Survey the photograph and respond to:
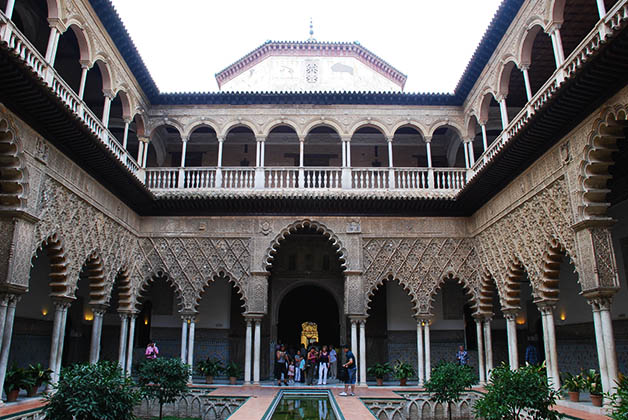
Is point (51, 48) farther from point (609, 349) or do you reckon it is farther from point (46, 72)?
point (609, 349)

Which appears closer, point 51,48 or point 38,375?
point 51,48

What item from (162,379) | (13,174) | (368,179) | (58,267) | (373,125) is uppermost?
(373,125)

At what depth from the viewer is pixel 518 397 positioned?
626cm

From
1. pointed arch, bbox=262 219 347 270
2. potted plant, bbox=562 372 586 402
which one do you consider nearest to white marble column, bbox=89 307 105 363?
pointed arch, bbox=262 219 347 270

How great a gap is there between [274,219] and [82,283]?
622 cm

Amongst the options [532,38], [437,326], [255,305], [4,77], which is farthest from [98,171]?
[437,326]

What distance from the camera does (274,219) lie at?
1319cm

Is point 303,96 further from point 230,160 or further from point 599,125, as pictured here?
point 599,125

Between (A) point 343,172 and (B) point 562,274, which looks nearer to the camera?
(B) point 562,274

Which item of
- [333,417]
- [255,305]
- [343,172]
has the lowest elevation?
[333,417]

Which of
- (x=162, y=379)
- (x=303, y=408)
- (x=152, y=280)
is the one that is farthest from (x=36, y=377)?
(x=303, y=408)

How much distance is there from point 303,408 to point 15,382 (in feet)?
16.6

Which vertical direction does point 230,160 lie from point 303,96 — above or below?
below

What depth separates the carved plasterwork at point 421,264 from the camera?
502 inches
